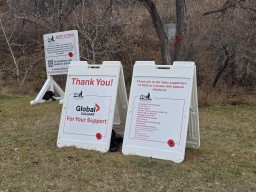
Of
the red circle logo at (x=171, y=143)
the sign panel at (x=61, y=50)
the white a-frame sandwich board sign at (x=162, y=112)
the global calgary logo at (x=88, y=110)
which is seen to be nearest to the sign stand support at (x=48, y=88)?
the sign panel at (x=61, y=50)

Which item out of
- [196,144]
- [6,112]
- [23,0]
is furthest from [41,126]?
[23,0]

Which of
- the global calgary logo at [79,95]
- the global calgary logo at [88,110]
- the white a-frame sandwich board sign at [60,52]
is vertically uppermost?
the global calgary logo at [79,95]

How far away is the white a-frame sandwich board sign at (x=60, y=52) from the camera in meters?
9.60

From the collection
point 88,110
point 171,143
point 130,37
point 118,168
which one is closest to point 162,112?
point 171,143

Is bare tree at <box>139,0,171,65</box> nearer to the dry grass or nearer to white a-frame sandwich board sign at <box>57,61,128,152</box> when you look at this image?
the dry grass

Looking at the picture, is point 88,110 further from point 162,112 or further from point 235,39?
point 235,39

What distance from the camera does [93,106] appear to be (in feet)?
17.2

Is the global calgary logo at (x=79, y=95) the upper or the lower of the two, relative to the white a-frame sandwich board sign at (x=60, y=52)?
upper

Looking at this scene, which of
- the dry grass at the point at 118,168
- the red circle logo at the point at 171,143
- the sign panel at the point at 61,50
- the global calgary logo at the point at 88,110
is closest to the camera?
the dry grass at the point at 118,168

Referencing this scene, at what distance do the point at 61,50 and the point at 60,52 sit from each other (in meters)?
0.06

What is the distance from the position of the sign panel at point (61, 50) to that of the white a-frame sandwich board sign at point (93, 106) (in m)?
4.13

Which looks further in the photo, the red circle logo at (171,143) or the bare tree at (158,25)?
the bare tree at (158,25)

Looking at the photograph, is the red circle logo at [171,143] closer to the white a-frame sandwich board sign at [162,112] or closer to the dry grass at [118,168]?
the white a-frame sandwich board sign at [162,112]

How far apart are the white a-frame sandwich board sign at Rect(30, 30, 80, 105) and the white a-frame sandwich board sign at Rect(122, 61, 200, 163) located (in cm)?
477
